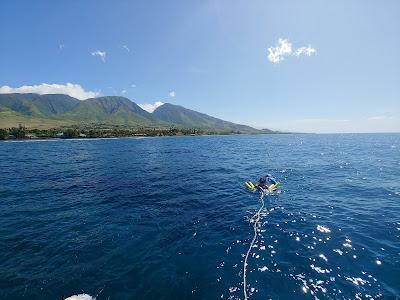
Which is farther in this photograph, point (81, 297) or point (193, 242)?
point (193, 242)

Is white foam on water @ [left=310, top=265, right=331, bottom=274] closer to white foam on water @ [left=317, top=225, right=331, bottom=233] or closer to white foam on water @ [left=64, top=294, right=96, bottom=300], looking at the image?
white foam on water @ [left=317, top=225, right=331, bottom=233]

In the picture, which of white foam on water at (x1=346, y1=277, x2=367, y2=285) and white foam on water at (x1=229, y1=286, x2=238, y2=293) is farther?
white foam on water at (x1=346, y1=277, x2=367, y2=285)

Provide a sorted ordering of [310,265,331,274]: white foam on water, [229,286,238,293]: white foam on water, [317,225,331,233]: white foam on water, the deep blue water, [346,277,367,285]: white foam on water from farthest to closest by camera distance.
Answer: [317,225,331,233]: white foam on water < [310,265,331,274]: white foam on water < [346,277,367,285]: white foam on water < the deep blue water < [229,286,238,293]: white foam on water

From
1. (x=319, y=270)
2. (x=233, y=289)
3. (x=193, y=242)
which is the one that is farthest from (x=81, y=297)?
(x=319, y=270)

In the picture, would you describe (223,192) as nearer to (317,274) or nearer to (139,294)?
(317,274)

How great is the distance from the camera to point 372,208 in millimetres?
26203

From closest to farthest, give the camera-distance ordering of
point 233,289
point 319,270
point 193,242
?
point 233,289 → point 319,270 → point 193,242

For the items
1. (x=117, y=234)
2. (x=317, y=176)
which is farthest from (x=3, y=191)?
(x=317, y=176)

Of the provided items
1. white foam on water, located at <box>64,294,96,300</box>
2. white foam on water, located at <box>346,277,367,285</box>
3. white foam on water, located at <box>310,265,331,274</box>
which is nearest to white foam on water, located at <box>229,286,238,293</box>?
white foam on water, located at <box>310,265,331,274</box>

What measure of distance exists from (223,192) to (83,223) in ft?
57.3

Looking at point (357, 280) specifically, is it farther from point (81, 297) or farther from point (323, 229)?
point (81, 297)

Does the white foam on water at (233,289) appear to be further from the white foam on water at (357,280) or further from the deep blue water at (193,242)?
the white foam on water at (357,280)

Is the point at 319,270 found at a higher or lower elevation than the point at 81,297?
higher

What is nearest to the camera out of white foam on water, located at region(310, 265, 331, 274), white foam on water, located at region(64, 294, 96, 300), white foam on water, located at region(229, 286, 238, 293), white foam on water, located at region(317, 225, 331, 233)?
white foam on water, located at region(64, 294, 96, 300)
